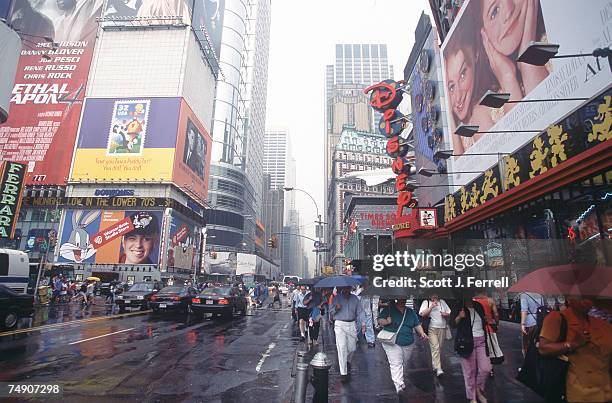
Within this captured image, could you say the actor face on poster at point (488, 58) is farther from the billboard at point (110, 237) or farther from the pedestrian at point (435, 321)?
the billboard at point (110, 237)

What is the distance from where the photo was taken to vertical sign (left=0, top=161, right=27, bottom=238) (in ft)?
88.0

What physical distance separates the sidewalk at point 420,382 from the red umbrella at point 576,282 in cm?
165

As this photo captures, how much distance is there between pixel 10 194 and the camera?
27.6m

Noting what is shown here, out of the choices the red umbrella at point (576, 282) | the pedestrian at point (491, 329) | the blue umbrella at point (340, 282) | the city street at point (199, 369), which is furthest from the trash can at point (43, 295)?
the red umbrella at point (576, 282)

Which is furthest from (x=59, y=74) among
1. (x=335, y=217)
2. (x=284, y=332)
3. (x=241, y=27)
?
(x=335, y=217)

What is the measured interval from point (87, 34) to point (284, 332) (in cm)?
7030

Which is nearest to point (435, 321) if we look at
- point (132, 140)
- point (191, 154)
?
point (132, 140)

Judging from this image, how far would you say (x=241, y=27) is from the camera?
339ft

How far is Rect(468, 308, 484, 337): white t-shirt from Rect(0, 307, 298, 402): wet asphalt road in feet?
11.1

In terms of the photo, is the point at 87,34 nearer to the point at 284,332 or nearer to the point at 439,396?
the point at 284,332

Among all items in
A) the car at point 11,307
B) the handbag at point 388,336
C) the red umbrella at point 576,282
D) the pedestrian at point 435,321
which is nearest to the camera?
the red umbrella at point 576,282

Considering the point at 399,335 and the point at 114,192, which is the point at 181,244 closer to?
the point at 114,192

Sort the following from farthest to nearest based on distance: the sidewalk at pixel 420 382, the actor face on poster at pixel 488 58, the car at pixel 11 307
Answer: the actor face on poster at pixel 488 58 < the car at pixel 11 307 < the sidewalk at pixel 420 382

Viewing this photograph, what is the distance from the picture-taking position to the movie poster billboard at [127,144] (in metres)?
53.7
